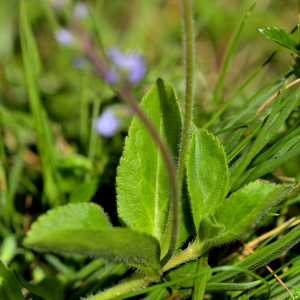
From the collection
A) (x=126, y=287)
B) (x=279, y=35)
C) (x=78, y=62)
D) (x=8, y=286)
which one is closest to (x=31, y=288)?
(x=8, y=286)

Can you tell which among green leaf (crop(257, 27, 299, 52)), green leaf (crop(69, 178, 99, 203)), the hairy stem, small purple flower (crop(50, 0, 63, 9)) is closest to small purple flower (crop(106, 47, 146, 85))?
small purple flower (crop(50, 0, 63, 9))

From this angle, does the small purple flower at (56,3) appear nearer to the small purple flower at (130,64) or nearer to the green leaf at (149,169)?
the small purple flower at (130,64)

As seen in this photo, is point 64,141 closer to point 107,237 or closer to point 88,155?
point 88,155

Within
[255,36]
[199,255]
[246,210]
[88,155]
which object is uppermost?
[255,36]

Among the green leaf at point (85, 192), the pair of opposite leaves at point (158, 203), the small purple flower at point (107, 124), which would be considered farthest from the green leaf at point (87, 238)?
the small purple flower at point (107, 124)

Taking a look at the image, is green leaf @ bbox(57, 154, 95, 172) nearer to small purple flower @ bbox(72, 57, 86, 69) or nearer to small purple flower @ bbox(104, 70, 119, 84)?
small purple flower @ bbox(104, 70, 119, 84)

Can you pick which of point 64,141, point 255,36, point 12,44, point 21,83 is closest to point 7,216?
point 64,141

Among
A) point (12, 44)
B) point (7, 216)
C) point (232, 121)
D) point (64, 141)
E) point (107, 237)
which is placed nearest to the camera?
point (107, 237)
